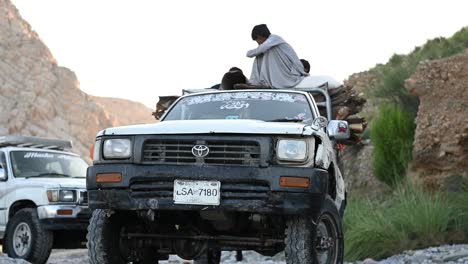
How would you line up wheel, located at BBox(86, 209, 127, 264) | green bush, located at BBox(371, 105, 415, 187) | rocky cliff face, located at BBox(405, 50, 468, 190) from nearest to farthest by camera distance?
Answer: wheel, located at BBox(86, 209, 127, 264)
rocky cliff face, located at BBox(405, 50, 468, 190)
green bush, located at BBox(371, 105, 415, 187)

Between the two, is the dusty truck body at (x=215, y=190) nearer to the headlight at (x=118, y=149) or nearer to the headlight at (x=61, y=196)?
the headlight at (x=118, y=149)

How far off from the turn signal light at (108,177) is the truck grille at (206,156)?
251mm

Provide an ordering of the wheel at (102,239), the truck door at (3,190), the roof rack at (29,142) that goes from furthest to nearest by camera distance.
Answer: the roof rack at (29,142)
the truck door at (3,190)
the wheel at (102,239)

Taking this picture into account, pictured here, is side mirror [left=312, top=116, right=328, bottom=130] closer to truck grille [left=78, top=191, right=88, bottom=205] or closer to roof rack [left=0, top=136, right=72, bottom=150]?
truck grille [left=78, top=191, right=88, bottom=205]

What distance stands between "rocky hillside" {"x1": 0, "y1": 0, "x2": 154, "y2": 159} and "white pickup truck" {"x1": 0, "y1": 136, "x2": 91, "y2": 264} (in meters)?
30.1

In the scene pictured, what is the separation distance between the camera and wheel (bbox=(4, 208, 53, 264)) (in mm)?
11961

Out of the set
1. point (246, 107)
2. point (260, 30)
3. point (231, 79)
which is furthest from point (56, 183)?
point (246, 107)

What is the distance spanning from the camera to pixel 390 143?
56.7 feet

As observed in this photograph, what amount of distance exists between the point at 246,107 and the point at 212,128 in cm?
154

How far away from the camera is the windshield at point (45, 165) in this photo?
1306cm

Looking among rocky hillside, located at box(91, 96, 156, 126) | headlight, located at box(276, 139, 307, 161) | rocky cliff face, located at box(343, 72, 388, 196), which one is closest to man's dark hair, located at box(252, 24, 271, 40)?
headlight, located at box(276, 139, 307, 161)

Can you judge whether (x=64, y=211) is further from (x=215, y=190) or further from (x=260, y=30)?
(x=215, y=190)

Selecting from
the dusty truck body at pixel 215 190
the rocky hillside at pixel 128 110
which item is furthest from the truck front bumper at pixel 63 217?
the rocky hillside at pixel 128 110

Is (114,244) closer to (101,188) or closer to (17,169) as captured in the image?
(101,188)
